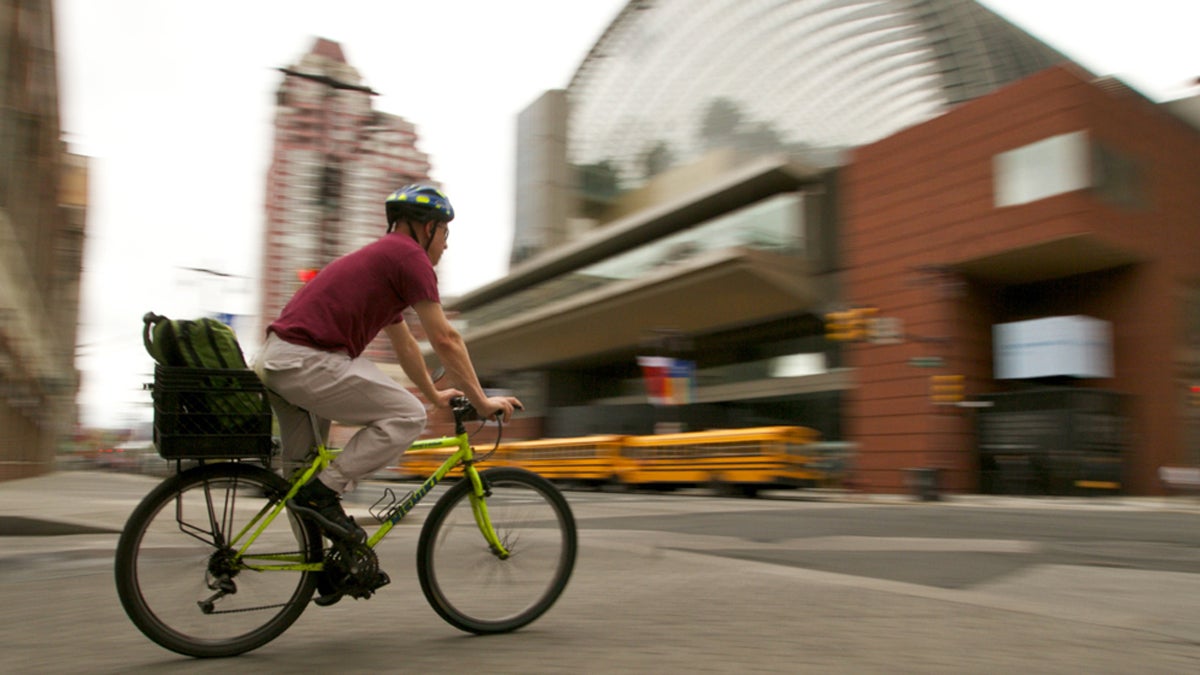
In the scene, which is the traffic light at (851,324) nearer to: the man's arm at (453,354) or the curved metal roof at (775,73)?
the curved metal roof at (775,73)

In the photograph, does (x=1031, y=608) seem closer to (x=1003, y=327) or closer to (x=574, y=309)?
(x=1003, y=327)

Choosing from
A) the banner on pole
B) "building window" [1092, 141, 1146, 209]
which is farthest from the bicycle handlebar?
the banner on pole

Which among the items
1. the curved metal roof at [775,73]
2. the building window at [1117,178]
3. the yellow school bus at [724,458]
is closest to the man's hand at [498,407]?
the yellow school bus at [724,458]

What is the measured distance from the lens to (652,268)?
4003 cm

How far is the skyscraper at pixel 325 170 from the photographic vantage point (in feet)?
69.3

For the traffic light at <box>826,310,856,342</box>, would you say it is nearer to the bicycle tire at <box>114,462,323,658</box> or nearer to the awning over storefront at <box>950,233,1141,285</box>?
the awning over storefront at <box>950,233,1141,285</box>

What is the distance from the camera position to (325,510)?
3521 mm

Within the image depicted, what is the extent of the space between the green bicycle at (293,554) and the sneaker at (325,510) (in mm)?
40

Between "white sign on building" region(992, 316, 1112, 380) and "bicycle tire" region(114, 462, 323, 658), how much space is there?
27275mm

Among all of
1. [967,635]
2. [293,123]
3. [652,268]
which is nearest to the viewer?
[967,635]

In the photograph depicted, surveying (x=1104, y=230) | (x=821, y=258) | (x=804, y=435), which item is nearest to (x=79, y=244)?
(x=821, y=258)

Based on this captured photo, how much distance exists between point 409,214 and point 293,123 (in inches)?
1403

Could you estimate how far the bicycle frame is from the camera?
137 inches

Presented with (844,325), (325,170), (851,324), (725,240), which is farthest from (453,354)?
(725,240)
